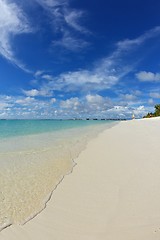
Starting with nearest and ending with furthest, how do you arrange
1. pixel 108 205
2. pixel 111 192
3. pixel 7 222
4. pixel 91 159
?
pixel 7 222 → pixel 108 205 → pixel 111 192 → pixel 91 159

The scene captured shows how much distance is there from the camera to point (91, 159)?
29.1 feet

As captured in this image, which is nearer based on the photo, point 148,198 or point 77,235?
point 77,235

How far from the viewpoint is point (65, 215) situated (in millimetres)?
3986

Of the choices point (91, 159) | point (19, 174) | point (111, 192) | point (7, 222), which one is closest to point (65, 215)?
point (7, 222)

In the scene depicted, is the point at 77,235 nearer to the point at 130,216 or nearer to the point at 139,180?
the point at 130,216

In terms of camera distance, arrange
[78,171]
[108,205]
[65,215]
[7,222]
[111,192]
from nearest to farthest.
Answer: [7,222]
[65,215]
[108,205]
[111,192]
[78,171]

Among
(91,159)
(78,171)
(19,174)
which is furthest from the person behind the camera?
(91,159)

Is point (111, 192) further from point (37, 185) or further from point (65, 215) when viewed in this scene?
point (37, 185)

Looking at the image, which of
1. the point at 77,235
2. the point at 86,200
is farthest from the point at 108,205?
the point at 77,235

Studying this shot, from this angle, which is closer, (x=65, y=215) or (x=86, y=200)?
(x=65, y=215)

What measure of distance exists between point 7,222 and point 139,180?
11.0ft

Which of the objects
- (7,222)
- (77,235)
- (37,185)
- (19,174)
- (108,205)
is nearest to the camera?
(77,235)

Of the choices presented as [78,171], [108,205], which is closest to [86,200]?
[108,205]

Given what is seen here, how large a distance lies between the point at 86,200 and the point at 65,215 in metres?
0.73
